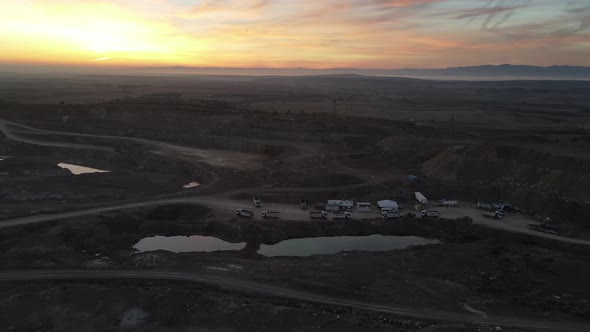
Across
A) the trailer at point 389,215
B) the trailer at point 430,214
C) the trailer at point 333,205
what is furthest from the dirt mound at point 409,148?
the trailer at point 333,205

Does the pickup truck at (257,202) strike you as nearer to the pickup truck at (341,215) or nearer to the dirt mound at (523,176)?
the pickup truck at (341,215)

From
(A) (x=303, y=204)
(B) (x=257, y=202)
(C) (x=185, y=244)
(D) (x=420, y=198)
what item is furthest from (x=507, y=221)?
(C) (x=185, y=244)

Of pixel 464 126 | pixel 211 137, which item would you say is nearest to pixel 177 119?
pixel 211 137

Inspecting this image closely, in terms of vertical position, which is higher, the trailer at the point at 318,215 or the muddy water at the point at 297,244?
the trailer at the point at 318,215

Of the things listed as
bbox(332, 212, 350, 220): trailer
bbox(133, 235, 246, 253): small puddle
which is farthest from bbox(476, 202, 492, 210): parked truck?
bbox(133, 235, 246, 253): small puddle

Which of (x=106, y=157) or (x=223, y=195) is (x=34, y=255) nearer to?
(x=223, y=195)

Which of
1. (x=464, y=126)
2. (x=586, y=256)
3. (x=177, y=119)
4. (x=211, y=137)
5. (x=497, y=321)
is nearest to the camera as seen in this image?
(x=497, y=321)
